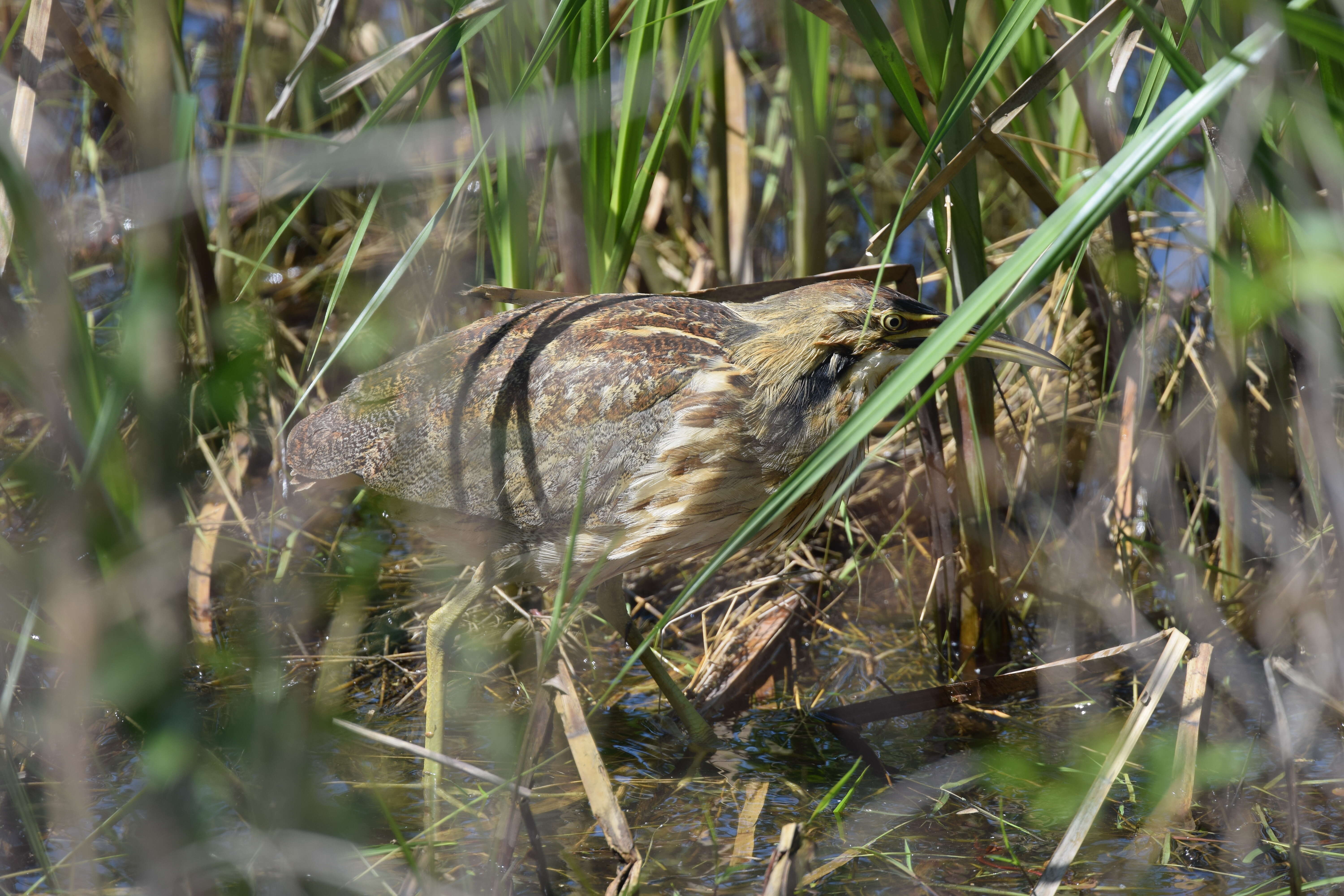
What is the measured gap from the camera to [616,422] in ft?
8.53

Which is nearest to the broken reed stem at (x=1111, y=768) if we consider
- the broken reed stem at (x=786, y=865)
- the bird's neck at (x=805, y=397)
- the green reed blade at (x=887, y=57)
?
the broken reed stem at (x=786, y=865)

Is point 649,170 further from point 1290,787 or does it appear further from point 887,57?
point 1290,787

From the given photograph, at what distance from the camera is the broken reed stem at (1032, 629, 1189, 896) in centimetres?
178

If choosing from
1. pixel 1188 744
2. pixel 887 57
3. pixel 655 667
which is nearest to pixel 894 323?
pixel 887 57

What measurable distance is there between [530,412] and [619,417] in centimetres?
21

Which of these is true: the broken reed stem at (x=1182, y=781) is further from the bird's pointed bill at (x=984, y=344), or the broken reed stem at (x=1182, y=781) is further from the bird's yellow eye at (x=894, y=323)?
the bird's yellow eye at (x=894, y=323)

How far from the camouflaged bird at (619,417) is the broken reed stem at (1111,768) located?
0.76 meters

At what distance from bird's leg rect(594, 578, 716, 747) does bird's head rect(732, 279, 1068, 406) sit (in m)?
0.68

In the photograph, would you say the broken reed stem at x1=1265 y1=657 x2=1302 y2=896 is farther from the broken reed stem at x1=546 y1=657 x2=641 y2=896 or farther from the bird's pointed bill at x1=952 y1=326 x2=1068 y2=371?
the broken reed stem at x1=546 y1=657 x2=641 y2=896

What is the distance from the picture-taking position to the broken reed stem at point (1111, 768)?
70.1 inches

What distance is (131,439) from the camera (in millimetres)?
2891

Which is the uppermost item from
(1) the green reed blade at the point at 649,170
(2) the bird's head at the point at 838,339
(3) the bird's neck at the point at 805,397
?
(1) the green reed blade at the point at 649,170

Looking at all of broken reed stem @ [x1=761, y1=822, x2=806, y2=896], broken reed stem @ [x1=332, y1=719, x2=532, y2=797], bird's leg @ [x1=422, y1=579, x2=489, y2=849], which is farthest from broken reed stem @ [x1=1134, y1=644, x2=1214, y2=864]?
bird's leg @ [x1=422, y1=579, x2=489, y2=849]

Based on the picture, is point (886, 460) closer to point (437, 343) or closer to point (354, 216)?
point (437, 343)
